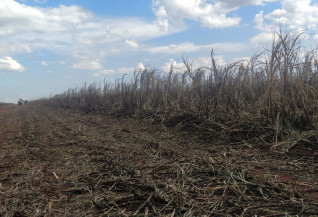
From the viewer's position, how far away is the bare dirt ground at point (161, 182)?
84.5 inches

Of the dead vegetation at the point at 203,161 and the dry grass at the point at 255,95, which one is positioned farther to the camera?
the dry grass at the point at 255,95

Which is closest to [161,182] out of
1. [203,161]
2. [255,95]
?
[203,161]

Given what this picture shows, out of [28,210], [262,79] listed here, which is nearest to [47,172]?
[28,210]

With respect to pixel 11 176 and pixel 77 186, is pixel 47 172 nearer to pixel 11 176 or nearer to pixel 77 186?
pixel 11 176

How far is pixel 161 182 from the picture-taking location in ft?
8.73

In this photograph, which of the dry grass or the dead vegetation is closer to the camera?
the dead vegetation

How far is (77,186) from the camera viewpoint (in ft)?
9.18

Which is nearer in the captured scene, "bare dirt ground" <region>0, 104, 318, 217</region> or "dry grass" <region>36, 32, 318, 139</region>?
Answer: "bare dirt ground" <region>0, 104, 318, 217</region>

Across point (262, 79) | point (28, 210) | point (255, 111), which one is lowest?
point (28, 210)

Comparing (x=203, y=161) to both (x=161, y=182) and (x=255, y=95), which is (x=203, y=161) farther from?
(x=255, y=95)

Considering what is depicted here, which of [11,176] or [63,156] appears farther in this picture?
[63,156]

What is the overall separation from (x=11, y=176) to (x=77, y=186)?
3.45 ft

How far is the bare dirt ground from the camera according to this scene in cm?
215

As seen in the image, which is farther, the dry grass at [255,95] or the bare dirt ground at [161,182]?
the dry grass at [255,95]
